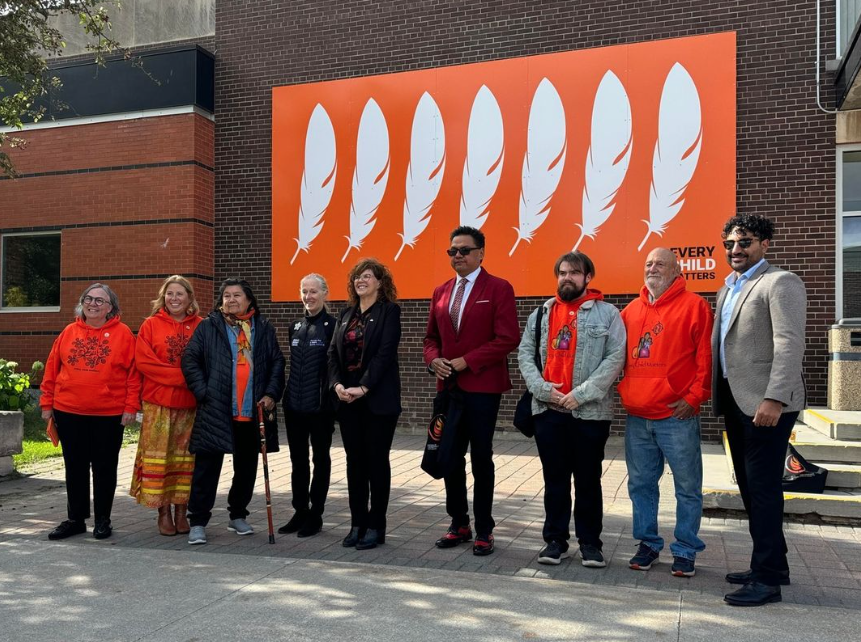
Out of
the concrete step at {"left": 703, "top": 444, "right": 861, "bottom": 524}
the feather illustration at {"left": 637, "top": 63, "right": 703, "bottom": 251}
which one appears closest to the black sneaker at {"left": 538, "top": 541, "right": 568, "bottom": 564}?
the concrete step at {"left": 703, "top": 444, "right": 861, "bottom": 524}

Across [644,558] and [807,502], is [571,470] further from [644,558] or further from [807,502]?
[807,502]

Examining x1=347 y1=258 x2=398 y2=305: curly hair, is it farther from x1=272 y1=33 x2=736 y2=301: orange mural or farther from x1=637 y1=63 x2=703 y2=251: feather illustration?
x1=637 y1=63 x2=703 y2=251: feather illustration

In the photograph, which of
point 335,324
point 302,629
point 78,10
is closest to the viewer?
point 302,629

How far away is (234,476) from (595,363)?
281 centimetres

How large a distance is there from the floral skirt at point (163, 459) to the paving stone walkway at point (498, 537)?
32 cm

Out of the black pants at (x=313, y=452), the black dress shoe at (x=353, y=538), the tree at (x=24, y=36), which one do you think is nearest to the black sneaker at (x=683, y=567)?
the black dress shoe at (x=353, y=538)

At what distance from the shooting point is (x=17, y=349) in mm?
12820

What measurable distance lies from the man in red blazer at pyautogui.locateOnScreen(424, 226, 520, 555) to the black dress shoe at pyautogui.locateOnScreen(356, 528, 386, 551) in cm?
40

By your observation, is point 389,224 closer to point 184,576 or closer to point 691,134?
point 691,134

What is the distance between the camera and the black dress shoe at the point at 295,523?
576 cm

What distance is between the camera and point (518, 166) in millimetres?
10703

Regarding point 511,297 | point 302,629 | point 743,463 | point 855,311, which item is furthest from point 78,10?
point 855,311

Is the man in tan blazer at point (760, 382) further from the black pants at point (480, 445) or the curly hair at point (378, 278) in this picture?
the curly hair at point (378, 278)

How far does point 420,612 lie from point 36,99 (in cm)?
1195
